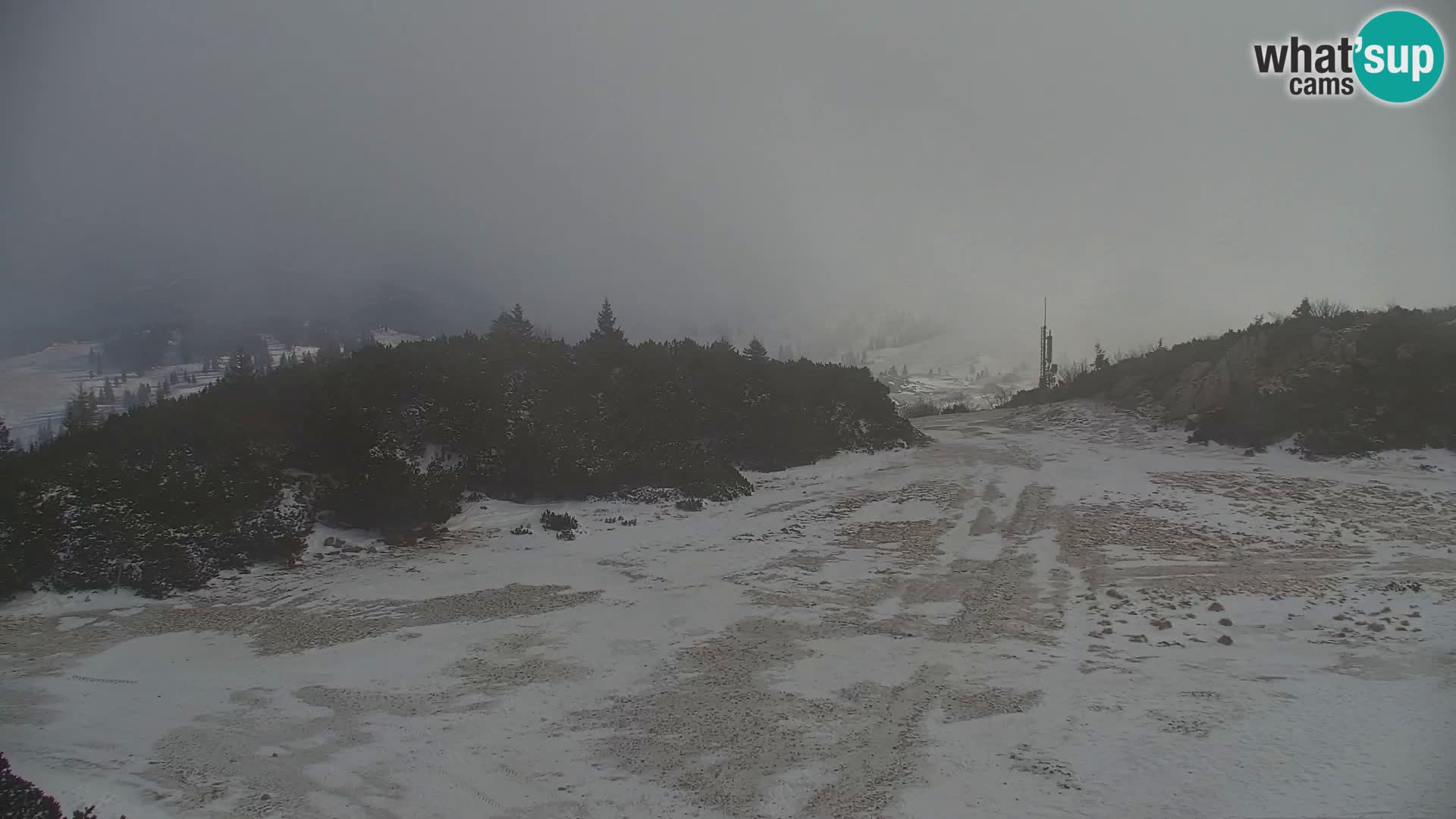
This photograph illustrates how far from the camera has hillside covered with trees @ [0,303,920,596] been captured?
34.9 feet

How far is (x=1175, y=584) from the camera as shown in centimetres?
1016

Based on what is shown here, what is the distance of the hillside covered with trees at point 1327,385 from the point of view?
60.1 feet

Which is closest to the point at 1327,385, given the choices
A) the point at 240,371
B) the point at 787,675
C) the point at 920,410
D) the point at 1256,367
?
the point at 1256,367

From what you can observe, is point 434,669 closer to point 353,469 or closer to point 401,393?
point 353,469

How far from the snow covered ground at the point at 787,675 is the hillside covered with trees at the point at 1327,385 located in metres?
5.16

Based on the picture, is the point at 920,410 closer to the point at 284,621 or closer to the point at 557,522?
the point at 557,522

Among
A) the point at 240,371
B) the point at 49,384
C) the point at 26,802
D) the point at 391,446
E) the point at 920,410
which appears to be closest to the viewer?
the point at 26,802

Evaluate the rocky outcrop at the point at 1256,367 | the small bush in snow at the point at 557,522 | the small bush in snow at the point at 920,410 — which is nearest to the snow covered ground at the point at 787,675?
the small bush in snow at the point at 557,522

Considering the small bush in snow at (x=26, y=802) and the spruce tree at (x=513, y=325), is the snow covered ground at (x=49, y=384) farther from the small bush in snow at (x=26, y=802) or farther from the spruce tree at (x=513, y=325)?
the small bush in snow at (x=26, y=802)

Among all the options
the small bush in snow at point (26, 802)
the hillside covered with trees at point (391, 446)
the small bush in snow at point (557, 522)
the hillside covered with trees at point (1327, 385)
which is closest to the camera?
the small bush in snow at point (26, 802)

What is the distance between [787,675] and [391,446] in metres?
10.1

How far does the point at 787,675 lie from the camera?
24.5 ft

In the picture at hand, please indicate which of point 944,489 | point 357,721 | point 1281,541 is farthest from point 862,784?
point 944,489

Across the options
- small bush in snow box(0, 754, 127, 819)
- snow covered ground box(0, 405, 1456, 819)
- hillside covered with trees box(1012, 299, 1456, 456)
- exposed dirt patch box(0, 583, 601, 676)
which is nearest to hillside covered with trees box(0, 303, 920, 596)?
snow covered ground box(0, 405, 1456, 819)
